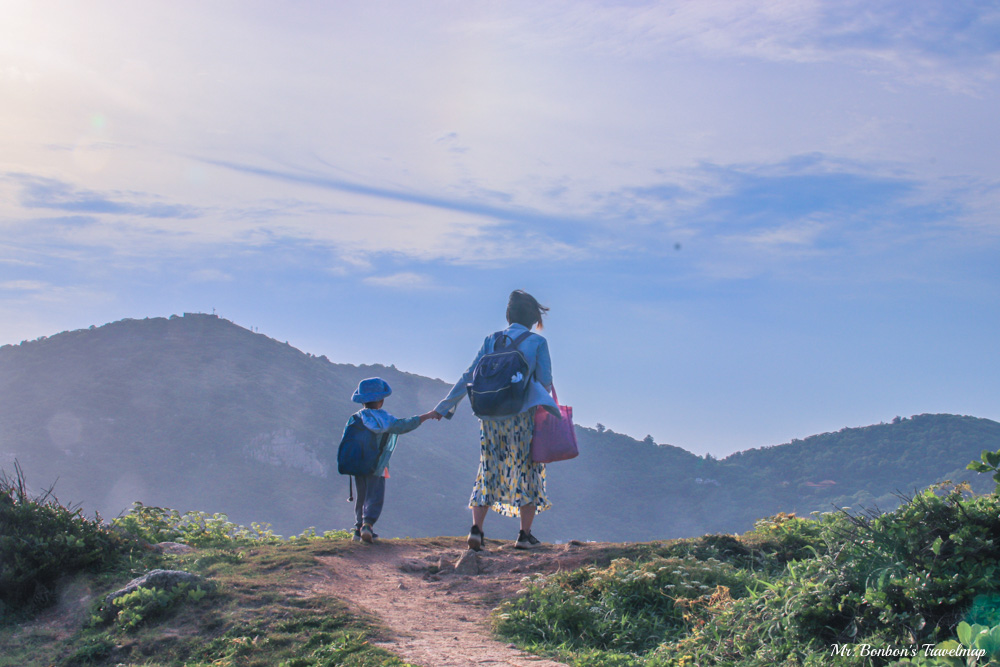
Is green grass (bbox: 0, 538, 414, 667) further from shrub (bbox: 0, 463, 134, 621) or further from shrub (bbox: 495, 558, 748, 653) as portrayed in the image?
shrub (bbox: 495, 558, 748, 653)

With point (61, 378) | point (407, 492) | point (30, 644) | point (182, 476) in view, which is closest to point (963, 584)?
point (30, 644)

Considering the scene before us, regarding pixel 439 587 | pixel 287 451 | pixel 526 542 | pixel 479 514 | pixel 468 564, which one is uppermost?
pixel 287 451

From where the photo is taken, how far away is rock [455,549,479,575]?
287 inches

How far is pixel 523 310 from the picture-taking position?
27.2ft

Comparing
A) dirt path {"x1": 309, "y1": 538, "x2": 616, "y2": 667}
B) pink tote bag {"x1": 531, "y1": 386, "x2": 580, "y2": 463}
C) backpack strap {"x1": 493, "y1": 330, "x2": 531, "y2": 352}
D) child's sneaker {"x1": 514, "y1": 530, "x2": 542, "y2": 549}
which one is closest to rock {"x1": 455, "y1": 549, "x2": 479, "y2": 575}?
dirt path {"x1": 309, "y1": 538, "x2": 616, "y2": 667}

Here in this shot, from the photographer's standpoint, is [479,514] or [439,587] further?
[479,514]

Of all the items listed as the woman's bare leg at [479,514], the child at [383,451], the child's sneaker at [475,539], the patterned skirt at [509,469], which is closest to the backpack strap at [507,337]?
the patterned skirt at [509,469]

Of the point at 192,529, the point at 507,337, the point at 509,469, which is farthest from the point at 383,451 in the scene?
the point at 192,529

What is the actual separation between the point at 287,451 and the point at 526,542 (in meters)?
55.3

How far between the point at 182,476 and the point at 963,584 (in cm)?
5961

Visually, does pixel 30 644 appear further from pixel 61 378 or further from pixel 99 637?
pixel 61 378

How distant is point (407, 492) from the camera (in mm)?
53219

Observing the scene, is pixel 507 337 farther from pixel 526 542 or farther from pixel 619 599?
pixel 619 599

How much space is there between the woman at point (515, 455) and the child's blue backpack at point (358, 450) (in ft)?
3.03
